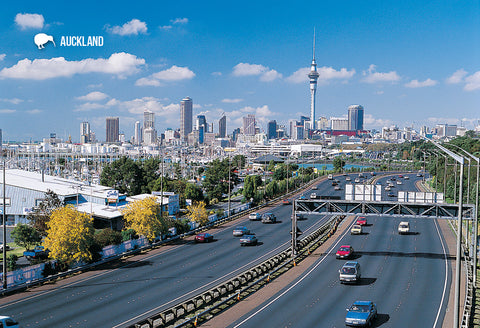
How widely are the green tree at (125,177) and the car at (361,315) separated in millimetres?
80020

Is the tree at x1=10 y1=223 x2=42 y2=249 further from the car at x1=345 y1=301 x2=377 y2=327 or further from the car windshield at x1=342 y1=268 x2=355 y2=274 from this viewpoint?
the car at x1=345 y1=301 x2=377 y2=327

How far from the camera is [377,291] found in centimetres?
3409

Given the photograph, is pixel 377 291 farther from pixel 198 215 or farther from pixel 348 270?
pixel 198 215

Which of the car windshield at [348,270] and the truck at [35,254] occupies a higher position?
the car windshield at [348,270]

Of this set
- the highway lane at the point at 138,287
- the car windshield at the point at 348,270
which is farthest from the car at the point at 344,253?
the car windshield at the point at 348,270

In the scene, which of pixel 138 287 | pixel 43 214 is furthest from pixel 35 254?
pixel 138 287

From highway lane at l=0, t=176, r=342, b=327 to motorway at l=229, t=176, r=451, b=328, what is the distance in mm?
6393

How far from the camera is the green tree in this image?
102 m

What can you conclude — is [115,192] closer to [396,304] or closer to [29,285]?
[29,285]

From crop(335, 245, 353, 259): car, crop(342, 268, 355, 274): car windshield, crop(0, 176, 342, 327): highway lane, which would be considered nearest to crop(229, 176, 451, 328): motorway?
crop(335, 245, 353, 259): car

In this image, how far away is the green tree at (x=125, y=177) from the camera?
334 feet

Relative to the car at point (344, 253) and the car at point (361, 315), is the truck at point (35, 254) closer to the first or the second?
the car at point (344, 253)

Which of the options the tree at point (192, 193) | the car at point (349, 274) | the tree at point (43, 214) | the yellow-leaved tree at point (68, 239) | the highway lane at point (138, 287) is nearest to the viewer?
the highway lane at point (138, 287)

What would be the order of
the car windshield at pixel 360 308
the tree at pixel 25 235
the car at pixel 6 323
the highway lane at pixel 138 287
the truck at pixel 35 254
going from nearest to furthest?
the car at pixel 6 323
the car windshield at pixel 360 308
the highway lane at pixel 138 287
the truck at pixel 35 254
the tree at pixel 25 235
